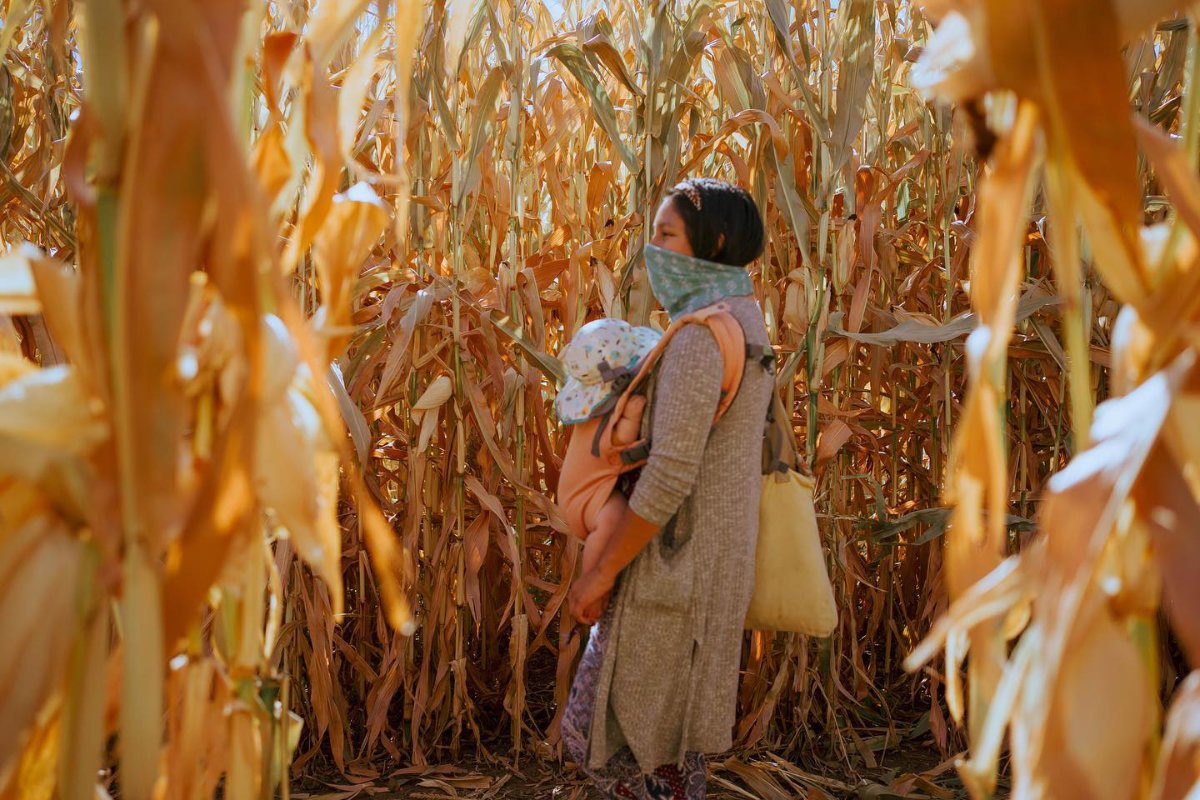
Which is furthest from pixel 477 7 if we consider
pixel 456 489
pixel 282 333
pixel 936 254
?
pixel 282 333

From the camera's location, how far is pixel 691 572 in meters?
1.67

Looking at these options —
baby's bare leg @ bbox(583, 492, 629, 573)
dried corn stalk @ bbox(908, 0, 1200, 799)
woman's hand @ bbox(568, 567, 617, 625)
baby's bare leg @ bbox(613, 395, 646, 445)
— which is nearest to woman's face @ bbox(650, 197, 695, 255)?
baby's bare leg @ bbox(613, 395, 646, 445)

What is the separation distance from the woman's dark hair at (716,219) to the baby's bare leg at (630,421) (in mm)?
258

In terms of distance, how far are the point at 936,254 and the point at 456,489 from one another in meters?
1.48

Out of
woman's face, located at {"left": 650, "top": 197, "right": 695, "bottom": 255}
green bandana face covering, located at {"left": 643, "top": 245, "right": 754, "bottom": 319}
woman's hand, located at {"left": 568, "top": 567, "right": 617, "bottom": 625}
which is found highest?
woman's face, located at {"left": 650, "top": 197, "right": 695, "bottom": 255}

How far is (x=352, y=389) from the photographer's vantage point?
2.50 m

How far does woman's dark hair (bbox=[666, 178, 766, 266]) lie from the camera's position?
5.52ft

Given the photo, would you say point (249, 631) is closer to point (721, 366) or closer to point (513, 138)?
point (721, 366)

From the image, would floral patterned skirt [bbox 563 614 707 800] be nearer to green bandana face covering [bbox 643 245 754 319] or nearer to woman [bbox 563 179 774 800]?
woman [bbox 563 179 774 800]

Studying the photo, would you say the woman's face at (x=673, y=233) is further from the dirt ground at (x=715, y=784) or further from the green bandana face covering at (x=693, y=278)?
the dirt ground at (x=715, y=784)

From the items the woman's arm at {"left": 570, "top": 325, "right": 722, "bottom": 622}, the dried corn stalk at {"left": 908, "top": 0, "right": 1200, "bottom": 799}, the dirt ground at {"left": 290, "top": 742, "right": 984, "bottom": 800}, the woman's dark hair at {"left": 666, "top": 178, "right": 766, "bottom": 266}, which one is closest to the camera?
the dried corn stalk at {"left": 908, "top": 0, "right": 1200, "bottom": 799}

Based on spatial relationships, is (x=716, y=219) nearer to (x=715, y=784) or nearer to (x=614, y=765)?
(x=614, y=765)

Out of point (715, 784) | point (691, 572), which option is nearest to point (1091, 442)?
point (691, 572)

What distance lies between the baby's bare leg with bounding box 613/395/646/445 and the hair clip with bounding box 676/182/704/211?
0.32 meters
